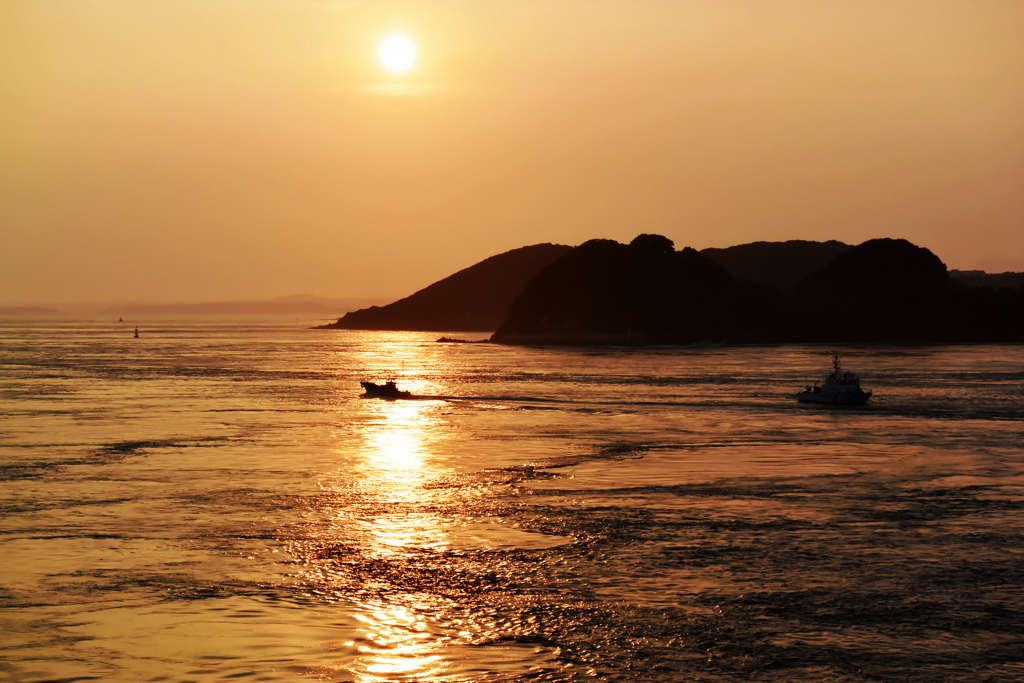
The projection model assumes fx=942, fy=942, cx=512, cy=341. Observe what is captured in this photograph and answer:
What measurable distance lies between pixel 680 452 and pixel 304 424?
22850mm

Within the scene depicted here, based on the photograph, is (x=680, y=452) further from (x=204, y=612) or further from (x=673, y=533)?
(x=204, y=612)

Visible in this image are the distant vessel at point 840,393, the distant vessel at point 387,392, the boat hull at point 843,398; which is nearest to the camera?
the boat hull at point 843,398

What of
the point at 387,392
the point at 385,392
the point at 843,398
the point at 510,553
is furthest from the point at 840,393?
the point at 510,553

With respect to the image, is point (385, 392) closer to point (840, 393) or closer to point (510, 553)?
point (840, 393)

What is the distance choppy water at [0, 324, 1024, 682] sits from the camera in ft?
49.2

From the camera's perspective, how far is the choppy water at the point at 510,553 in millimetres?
15008

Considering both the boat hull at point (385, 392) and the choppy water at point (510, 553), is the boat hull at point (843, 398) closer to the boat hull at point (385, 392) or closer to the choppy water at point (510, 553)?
the choppy water at point (510, 553)

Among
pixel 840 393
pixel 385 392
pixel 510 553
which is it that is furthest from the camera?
pixel 385 392

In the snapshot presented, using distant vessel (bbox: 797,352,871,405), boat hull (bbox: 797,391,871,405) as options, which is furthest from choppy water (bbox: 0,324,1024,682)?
distant vessel (bbox: 797,352,871,405)

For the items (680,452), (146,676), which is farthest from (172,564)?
(680,452)

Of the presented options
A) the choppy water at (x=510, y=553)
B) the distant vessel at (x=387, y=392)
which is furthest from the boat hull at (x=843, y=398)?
the distant vessel at (x=387, y=392)

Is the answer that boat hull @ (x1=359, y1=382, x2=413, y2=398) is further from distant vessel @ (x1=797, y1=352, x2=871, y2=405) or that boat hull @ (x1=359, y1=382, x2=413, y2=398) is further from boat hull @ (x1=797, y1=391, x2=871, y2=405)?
boat hull @ (x1=797, y1=391, x2=871, y2=405)

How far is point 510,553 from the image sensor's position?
21.8 m

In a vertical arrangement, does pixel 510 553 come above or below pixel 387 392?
below
